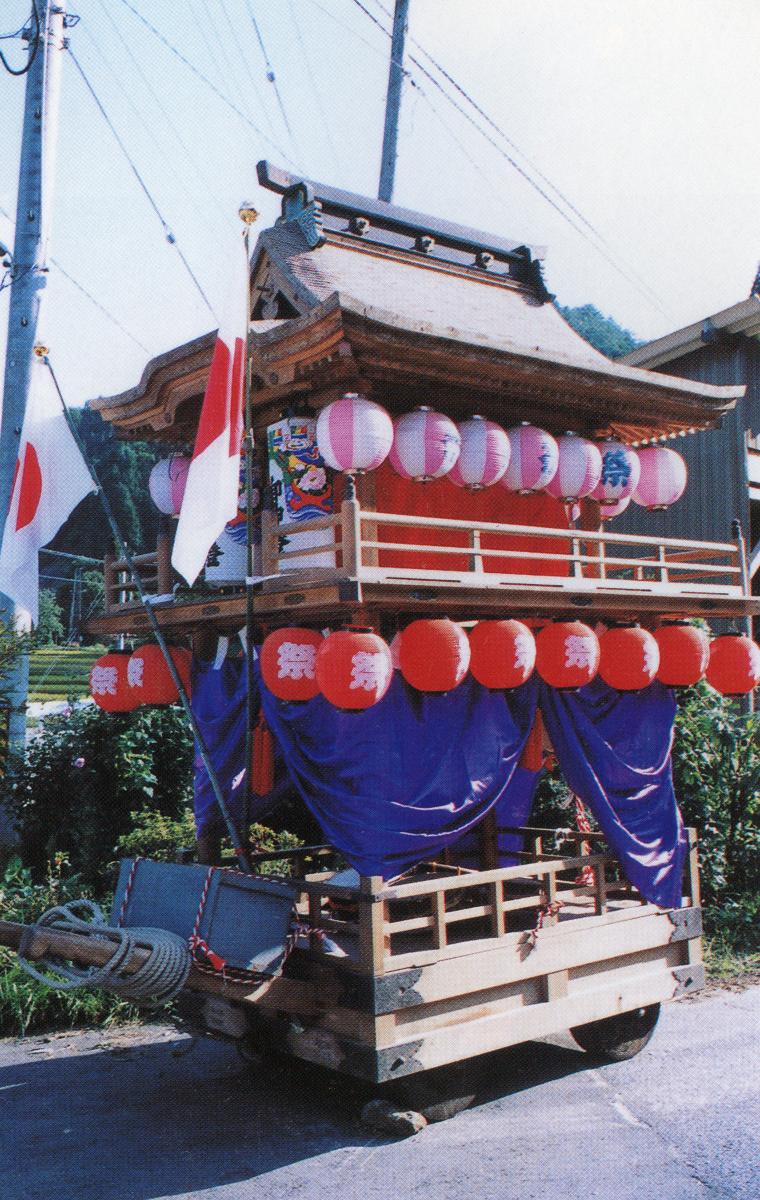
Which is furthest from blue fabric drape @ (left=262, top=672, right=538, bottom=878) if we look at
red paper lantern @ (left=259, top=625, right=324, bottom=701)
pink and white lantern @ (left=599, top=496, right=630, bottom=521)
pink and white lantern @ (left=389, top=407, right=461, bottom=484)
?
pink and white lantern @ (left=599, top=496, right=630, bottom=521)

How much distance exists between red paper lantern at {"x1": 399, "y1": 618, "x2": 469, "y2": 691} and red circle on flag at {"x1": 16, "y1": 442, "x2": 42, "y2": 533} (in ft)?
9.46

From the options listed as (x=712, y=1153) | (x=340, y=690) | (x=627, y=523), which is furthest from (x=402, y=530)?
(x=627, y=523)

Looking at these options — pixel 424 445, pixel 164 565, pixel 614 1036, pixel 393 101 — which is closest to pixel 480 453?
pixel 424 445

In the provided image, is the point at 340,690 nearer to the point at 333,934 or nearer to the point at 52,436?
the point at 333,934

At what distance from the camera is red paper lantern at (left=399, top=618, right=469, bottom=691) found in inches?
249

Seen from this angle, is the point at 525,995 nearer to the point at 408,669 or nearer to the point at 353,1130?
the point at 353,1130

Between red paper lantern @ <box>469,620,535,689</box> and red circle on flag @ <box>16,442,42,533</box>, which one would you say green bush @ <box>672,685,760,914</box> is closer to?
red paper lantern @ <box>469,620,535,689</box>

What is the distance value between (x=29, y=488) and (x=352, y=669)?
287 centimetres

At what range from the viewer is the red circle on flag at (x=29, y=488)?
7.03 meters

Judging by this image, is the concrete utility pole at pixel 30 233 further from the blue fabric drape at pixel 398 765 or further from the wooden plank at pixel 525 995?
the wooden plank at pixel 525 995

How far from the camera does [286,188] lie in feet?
27.9

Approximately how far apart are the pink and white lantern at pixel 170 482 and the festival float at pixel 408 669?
3cm

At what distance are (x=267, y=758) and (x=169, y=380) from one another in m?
3.09

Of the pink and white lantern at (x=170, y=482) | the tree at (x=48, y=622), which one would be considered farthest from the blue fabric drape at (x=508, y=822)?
the tree at (x=48, y=622)
